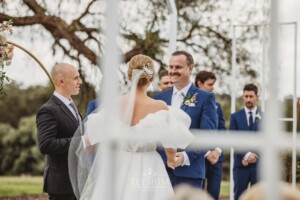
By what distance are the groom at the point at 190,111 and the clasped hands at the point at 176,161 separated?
0.18ft

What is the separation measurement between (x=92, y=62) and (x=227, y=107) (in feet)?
15.9

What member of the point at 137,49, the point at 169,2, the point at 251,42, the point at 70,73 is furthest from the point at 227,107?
the point at 70,73

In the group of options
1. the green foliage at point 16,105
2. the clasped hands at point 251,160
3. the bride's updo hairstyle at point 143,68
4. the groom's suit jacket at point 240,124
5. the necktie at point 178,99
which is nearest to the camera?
the bride's updo hairstyle at point 143,68

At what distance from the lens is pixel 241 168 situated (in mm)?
6090

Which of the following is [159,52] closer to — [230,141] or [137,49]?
[137,49]

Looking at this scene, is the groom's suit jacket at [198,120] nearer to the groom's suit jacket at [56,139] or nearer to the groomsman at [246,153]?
the groom's suit jacket at [56,139]

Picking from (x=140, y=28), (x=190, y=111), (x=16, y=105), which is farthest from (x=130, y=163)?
(x=16, y=105)

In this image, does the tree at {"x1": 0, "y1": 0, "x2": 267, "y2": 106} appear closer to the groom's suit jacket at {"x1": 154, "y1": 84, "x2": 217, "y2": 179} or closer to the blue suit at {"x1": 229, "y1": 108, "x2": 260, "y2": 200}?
the blue suit at {"x1": 229, "y1": 108, "x2": 260, "y2": 200}

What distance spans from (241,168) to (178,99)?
2.11 m

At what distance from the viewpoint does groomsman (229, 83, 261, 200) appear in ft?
19.7

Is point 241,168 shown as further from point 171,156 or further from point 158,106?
point 158,106

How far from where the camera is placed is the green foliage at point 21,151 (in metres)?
19.5

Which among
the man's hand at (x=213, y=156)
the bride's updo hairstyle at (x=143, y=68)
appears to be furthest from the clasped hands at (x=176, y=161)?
the man's hand at (x=213, y=156)

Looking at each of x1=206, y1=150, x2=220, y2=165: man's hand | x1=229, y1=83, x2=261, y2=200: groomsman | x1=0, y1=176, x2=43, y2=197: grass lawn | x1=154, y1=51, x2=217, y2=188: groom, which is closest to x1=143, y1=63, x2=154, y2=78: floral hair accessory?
x1=154, y1=51, x2=217, y2=188: groom
